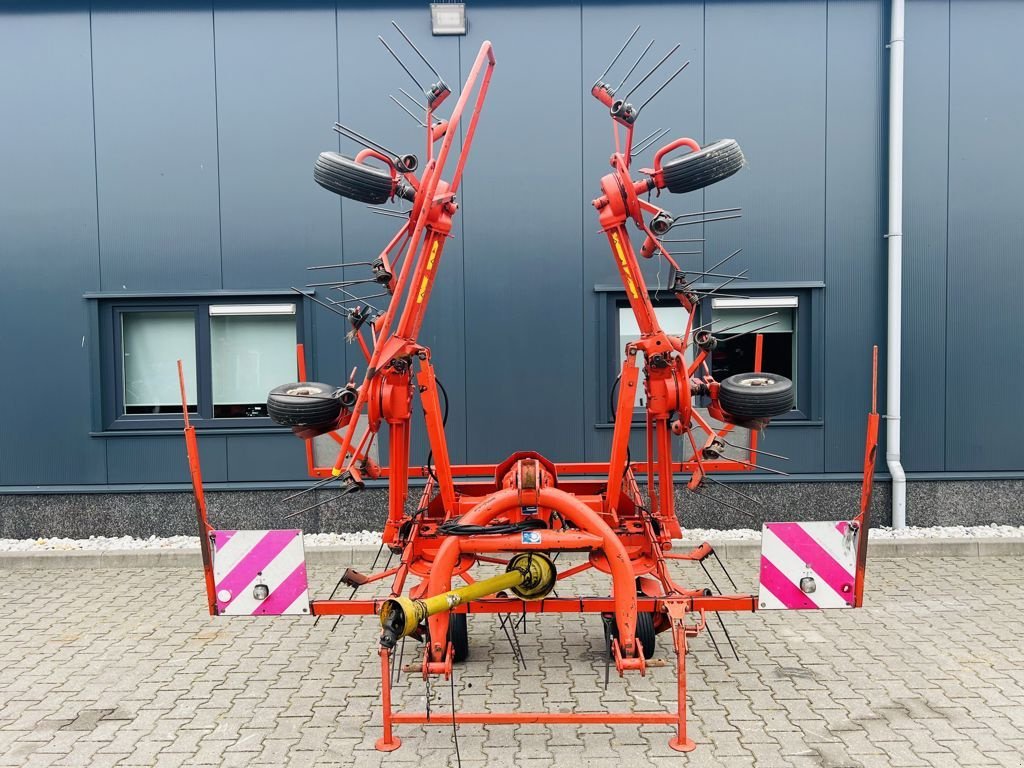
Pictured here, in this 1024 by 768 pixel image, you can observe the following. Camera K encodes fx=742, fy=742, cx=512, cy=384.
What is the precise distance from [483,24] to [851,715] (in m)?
6.32

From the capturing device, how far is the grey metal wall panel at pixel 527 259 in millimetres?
7039

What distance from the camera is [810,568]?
3.60m

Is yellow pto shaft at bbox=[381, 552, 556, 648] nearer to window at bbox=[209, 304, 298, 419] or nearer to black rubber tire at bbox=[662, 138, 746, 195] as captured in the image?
black rubber tire at bbox=[662, 138, 746, 195]

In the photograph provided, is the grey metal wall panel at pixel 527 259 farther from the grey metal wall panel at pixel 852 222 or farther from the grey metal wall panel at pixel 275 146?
the grey metal wall panel at pixel 852 222

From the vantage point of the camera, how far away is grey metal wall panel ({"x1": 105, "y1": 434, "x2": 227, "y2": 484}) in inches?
282

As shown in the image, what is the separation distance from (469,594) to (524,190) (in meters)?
4.77

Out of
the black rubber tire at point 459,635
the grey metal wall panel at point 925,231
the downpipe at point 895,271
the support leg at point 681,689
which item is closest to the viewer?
the support leg at point 681,689

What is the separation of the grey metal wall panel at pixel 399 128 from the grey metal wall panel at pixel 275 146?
0.54ft

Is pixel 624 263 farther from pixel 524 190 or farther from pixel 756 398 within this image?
pixel 524 190

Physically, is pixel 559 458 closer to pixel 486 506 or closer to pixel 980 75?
pixel 486 506

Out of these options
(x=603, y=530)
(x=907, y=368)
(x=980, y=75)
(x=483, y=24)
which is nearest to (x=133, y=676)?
(x=603, y=530)

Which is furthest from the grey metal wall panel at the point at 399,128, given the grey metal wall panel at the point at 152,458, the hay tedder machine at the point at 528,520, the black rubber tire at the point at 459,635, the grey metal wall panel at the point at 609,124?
the black rubber tire at the point at 459,635

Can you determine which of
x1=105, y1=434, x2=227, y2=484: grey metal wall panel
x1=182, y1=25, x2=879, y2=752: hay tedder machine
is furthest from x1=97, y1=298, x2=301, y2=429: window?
x1=182, y1=25, x2=879, y2=752: hay tedder machine

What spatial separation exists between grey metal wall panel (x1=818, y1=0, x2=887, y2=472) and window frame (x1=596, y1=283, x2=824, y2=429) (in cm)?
9
